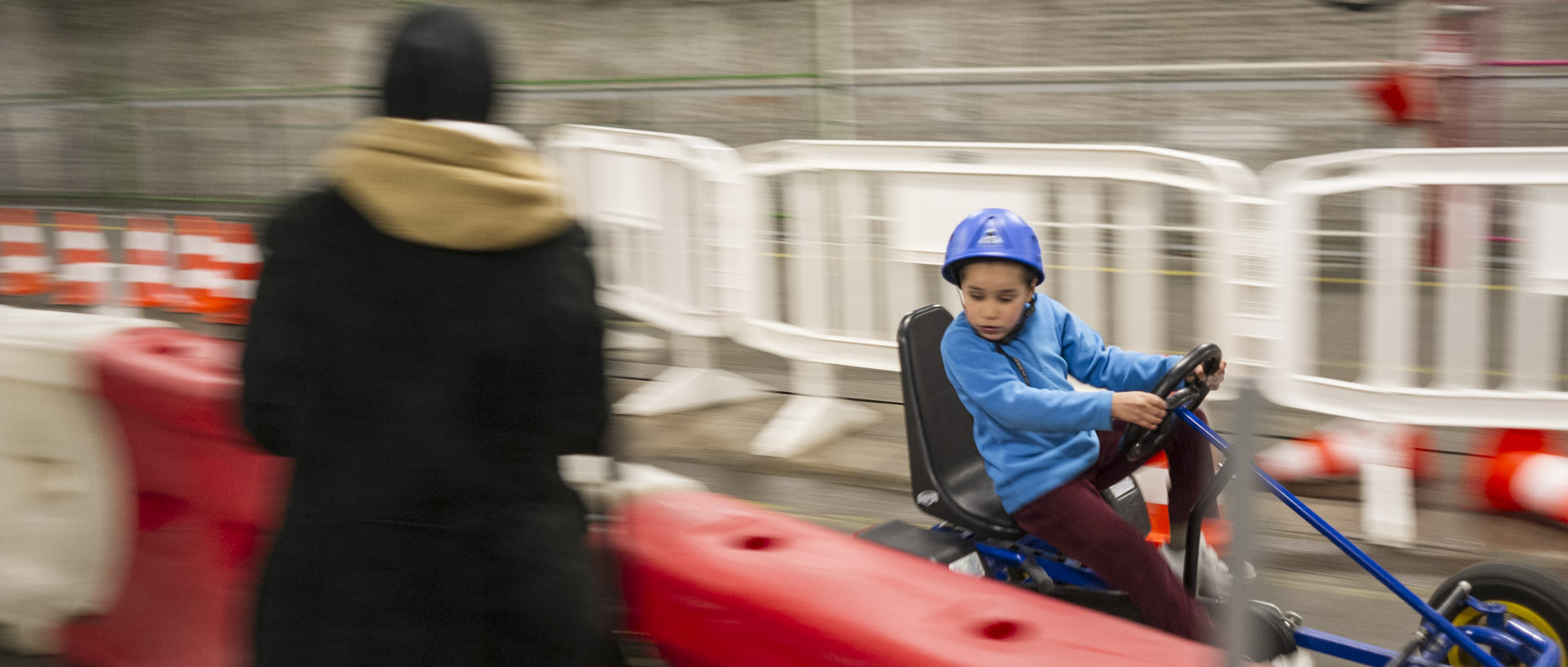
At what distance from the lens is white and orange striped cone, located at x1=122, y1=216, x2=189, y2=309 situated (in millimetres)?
8383

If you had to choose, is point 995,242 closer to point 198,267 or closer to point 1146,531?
point 1146,531

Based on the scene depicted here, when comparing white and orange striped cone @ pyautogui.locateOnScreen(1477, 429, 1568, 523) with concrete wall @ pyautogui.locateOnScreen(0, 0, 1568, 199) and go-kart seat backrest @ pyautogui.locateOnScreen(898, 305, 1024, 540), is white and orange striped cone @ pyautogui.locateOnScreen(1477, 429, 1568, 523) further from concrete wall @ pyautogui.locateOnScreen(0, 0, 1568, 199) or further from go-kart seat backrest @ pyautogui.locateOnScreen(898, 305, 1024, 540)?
concrete wall @ pyautogui.locateOnScreen(0, 0, 1568, 199)

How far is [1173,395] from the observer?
2781mm

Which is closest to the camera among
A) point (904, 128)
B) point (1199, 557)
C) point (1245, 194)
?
point (1199, 557)

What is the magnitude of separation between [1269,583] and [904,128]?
17.5ft

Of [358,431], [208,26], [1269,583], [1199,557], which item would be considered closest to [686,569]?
[358,431]

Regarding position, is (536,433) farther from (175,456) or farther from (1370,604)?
(1370,604)

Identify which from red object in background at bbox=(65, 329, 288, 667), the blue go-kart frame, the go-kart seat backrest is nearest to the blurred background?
red object in background at bbox=(65, 329, 288, 667)

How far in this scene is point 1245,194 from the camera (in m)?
4.34

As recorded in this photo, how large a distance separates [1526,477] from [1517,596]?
165cm

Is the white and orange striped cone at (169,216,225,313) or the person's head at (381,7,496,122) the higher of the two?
the person's head at (381,7,496,122)

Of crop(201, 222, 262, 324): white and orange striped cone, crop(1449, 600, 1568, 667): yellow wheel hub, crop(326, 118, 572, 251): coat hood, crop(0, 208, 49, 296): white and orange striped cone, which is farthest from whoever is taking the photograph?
crop(0, 208, 49, 296): white and orange striped cone

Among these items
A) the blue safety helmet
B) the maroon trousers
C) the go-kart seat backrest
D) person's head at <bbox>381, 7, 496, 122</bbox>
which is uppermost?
person's head at <bbox>381, 7, 496, 122</bbox>

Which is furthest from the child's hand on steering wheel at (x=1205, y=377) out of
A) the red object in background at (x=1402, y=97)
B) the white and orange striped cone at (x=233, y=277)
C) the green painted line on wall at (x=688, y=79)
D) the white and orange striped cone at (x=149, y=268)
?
the white and orange striped cone at (x=149, y=268)
